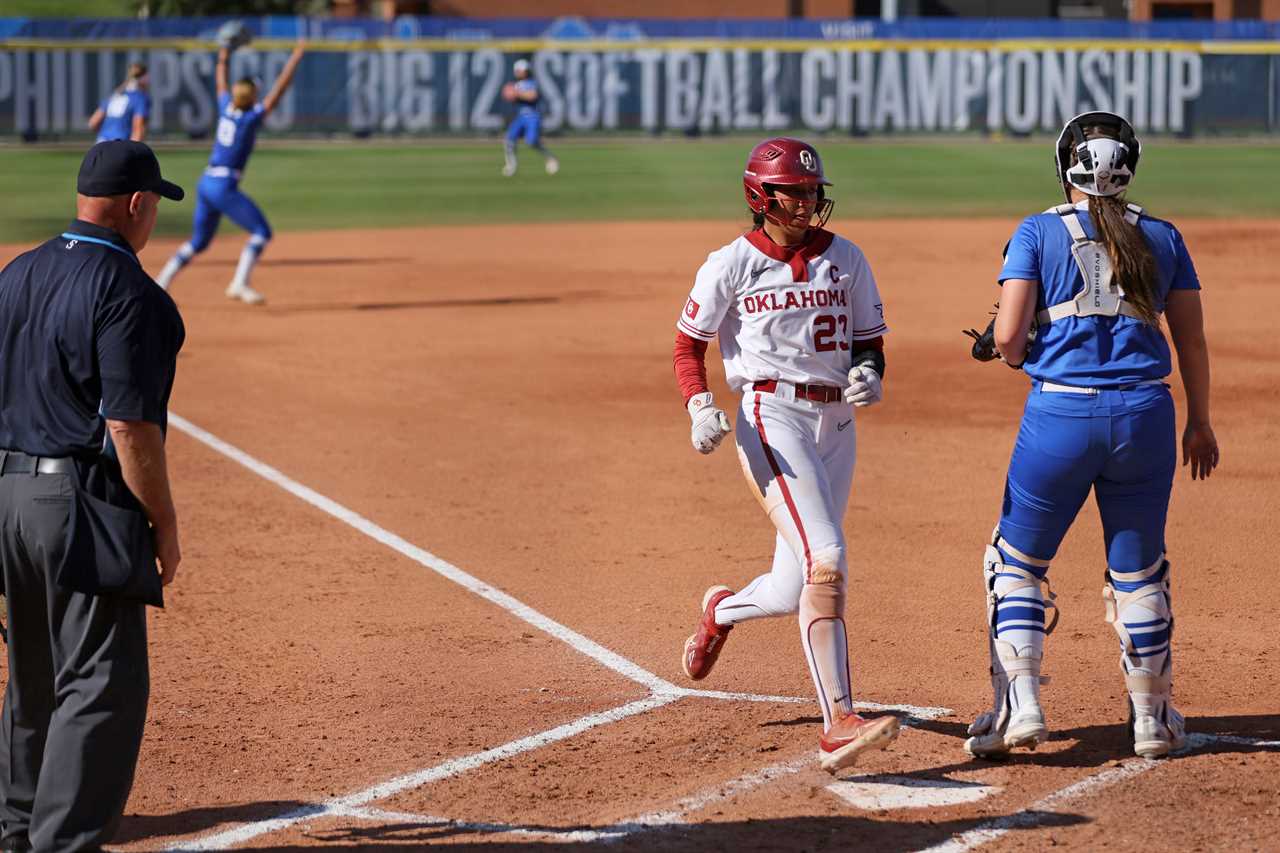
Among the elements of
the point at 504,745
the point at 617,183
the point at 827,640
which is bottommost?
the point at 504,745

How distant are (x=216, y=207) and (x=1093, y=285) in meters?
12.8

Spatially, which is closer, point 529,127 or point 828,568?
point 828,568

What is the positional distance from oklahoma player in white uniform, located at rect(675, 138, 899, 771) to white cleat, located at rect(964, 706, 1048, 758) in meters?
0.35

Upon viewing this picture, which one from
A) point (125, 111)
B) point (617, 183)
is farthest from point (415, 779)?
point (617, 183)

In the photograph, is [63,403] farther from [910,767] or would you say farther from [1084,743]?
[1084,743]

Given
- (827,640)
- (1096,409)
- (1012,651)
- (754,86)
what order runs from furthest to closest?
(754,86)
(1012,651)
(827,640)
(1096,409)

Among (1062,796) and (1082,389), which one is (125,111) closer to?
(1082,389)

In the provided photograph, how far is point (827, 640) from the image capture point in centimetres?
559

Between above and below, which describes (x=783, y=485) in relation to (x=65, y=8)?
below

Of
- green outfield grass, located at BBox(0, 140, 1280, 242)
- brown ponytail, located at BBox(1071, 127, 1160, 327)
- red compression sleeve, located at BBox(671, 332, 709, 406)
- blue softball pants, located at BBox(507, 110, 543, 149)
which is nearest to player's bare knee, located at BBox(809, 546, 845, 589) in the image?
red compression sleeve, located at BBox(671, 332, 709, 406)

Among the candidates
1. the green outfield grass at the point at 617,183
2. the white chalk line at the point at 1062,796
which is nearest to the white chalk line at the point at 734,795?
the white chalk line at the point at 1062,796

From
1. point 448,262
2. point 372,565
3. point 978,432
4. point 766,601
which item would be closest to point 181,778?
point 766,601

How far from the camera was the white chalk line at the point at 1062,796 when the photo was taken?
16.4 feet

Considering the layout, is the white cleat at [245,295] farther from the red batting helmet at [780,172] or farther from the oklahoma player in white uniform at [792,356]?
the red batting helmet at [780,172]
